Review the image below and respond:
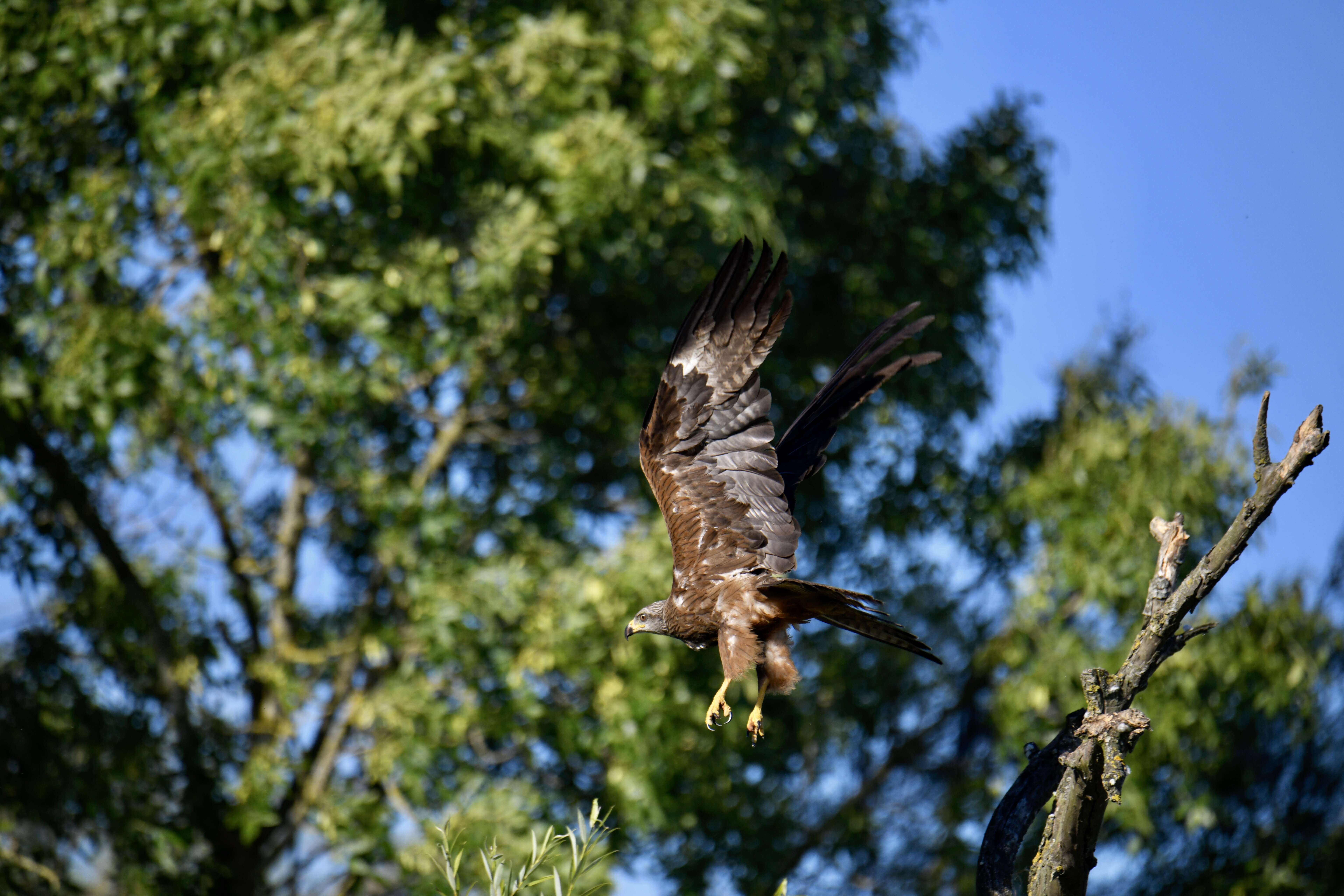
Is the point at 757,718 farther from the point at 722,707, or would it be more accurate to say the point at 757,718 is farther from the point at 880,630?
the point at 880,630

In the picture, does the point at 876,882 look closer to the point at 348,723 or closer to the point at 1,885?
the point at 348,723

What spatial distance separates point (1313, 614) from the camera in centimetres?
814

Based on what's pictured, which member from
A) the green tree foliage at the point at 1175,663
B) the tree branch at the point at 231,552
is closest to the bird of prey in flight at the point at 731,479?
the green tree foliage at the point at 1175,663

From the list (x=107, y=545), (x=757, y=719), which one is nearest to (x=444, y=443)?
(x=107, y=545)

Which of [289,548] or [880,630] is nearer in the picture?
[880,630]

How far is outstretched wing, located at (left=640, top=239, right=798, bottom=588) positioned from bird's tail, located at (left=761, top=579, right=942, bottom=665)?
0.20 meters

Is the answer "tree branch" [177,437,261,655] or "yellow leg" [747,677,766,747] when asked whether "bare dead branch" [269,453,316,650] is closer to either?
"tree branch" [177,437,261,655]

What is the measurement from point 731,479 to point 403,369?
3672 millimetres

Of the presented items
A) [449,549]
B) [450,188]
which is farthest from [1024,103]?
[449,549]

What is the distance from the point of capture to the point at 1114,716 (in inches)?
116

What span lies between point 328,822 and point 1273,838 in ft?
21.2

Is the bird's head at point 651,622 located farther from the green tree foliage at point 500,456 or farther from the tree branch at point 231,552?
the tree branch at point 231,552

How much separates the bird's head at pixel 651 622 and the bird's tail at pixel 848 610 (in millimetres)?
639

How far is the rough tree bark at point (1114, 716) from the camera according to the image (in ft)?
9.28
